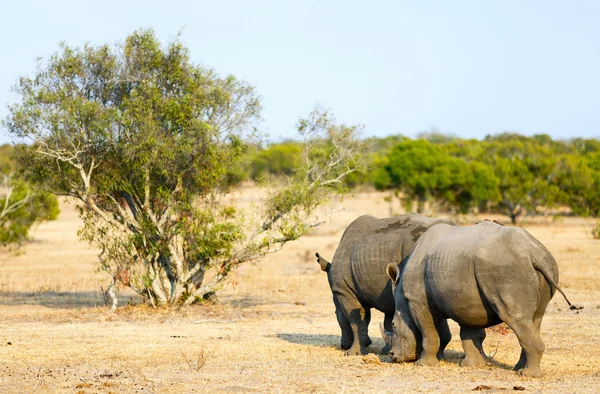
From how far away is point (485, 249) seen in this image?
10.8 meters

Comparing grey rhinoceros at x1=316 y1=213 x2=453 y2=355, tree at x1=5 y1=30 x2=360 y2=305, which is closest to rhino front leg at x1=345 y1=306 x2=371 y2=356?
grey rhinoceros at x1=316 y1=213 x2=453 y2=355

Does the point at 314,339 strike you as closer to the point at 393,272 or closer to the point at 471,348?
the point at 393,272

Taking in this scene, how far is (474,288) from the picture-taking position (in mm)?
10867

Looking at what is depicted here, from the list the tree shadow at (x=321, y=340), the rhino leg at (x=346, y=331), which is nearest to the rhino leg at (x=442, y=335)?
the tree shadow at (x=321, y=340)

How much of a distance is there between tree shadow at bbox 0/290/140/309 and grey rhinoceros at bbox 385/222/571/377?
389 inches

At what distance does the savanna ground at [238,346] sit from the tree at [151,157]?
1.16 m

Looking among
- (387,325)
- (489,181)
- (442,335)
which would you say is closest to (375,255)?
(387,325)

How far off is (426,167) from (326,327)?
115 feet

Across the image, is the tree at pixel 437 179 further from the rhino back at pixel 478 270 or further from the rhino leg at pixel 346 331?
the rhino back at pixel 478 270

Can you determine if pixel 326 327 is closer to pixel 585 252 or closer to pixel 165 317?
pixel 165 317

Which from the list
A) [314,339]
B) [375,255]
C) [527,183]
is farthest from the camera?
[527,183]

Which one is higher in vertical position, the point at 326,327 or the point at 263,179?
the point at 263,179

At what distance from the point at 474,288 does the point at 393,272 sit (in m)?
1.70

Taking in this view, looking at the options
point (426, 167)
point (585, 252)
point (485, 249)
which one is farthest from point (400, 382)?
point (426, 167)
